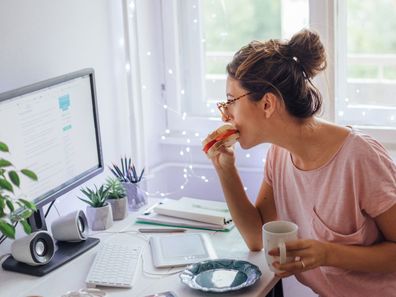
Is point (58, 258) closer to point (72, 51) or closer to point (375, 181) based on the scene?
point (72, 51)

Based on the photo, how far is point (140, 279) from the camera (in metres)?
1.75

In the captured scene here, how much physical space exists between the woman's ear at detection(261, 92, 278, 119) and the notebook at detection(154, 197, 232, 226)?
0.43 metres

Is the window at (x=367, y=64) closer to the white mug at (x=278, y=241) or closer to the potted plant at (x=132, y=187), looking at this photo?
the potted plant at (x=132, y=187)

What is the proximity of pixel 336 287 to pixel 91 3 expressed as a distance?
1.19 metres

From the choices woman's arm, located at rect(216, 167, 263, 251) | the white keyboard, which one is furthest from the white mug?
the white keyboard

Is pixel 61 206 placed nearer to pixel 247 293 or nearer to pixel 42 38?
pixel 42 38

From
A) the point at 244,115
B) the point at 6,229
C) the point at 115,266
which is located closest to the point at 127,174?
the point at 115,266

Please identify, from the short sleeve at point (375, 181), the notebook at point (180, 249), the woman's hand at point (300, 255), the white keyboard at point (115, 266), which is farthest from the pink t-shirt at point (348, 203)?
the white keyboard at point (115, 266)

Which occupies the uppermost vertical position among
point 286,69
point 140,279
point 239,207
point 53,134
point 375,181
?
point 286,69

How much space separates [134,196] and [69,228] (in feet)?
1.12

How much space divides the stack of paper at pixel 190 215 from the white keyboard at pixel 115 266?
202 millimetres

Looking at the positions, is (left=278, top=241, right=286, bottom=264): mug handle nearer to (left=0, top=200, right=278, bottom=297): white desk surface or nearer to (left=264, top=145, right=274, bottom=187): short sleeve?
(left=0, top=200, right=278, bottom=297): white desk surface

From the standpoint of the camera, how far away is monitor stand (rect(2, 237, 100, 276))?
5.87ft

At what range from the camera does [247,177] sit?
102 inches
